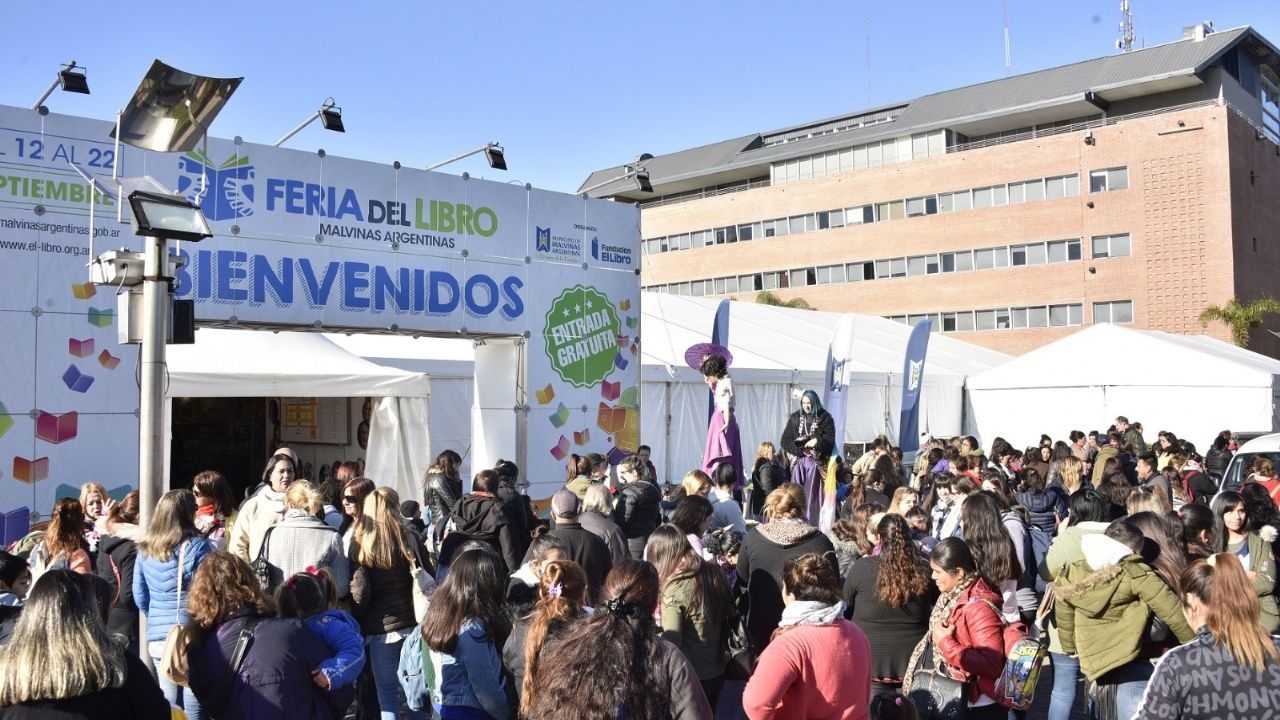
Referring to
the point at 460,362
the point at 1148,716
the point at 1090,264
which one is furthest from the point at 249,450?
the point at 1090,264

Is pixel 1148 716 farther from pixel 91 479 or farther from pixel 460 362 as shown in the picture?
pixel 460 362

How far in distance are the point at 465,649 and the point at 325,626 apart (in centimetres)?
53

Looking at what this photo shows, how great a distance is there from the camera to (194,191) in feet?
29.0

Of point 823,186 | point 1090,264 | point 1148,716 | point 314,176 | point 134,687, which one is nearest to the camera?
point 134,687

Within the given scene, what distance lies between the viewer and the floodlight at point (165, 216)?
5.79 meters

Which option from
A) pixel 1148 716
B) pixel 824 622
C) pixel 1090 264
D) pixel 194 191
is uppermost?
pixel 1090 264

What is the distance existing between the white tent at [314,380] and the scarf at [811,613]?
772 centimetres

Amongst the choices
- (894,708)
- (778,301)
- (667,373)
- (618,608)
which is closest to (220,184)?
(618,608)

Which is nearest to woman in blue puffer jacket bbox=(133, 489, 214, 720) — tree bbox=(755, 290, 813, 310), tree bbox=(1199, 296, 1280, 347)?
tree bbox=(1199, 296, 1280, 347)

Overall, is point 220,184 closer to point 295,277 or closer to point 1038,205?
→ point 295,277

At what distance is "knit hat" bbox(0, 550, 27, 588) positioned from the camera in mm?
4734

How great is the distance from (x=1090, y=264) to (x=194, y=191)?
128 ft

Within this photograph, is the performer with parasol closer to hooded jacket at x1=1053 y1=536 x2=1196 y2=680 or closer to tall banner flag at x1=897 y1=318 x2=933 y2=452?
hooded jacket at x1=1053 y1=536 x2=1196 y2=680

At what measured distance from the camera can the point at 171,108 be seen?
6.96 metres
